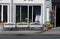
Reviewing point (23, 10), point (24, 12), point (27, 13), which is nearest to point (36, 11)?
point (27, 13)

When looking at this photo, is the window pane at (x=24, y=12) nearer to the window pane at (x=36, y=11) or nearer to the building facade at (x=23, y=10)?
the building facade at (x=23, y=10)

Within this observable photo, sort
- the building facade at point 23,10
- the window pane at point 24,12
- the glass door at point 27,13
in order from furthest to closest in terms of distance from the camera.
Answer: the window pane at point 24,12 < the glass door at point 27,13 < the building facade at point 23,10

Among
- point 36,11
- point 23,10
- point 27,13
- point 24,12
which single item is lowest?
point 27,13

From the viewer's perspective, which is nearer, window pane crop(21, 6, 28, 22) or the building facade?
the building facade

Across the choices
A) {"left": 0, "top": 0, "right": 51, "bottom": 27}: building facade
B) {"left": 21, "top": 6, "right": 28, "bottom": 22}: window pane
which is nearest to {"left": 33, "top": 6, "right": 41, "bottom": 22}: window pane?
{"left": 0, "top": 0, "right": 51, "bottom": 27}: building facade

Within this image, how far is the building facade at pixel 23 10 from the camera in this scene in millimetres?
37625

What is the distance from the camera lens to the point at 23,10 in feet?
126

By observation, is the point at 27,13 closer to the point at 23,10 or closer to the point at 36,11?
the point at 23,10

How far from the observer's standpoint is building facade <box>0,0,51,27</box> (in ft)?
123

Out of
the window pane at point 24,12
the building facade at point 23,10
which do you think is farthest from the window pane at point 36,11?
the window pane at point 24,12

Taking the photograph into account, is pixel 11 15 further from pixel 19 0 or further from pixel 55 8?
pixel 55 8

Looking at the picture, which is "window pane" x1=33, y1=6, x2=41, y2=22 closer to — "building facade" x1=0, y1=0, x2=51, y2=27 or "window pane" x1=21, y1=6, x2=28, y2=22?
"building facade" x1=0, y1=0, x2=51, y2=27

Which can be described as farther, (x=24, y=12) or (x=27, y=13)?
(x=24, y=12)

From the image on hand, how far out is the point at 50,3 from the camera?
37.2 metres
